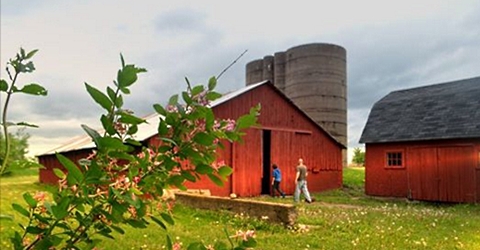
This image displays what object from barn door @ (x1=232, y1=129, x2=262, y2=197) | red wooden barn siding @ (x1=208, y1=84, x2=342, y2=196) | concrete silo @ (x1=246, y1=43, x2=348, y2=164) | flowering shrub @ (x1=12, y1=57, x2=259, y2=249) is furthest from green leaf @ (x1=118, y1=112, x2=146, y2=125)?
concrete silo @ (x1=246, y1=43, x2=348, y2=164)

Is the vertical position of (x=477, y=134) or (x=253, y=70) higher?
(x=253, y=70)

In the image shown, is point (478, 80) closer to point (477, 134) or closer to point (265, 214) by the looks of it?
point (477, 134)

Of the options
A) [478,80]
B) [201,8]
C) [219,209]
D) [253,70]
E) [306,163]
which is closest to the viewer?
[201,8]

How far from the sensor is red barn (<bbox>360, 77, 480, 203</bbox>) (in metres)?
15.3

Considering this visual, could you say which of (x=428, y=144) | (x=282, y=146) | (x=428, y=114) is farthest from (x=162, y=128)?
(x=428, y=114)

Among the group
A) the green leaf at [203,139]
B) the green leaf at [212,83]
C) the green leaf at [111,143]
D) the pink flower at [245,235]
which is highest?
the green leaf at [212,83]

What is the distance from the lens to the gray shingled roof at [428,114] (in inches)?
623

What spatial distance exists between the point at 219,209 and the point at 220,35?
736 centimetres

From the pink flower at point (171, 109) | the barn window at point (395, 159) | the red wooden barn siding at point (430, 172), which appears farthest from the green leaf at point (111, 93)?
the barn window at point (395, 159)

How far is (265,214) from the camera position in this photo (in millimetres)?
8820

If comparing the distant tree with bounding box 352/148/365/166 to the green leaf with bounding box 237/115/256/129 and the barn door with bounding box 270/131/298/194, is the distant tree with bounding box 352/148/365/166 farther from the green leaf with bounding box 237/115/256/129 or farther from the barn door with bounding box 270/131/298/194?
the green leaf with bounding box 237/115/256/129

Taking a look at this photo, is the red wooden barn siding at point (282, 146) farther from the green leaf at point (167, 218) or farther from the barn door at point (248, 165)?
the green leaf at point (167, 218)

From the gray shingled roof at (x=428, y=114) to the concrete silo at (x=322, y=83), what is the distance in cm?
566

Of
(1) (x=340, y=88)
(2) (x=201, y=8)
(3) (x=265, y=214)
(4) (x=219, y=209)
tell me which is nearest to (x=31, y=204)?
(2) (x=201, y=8)
